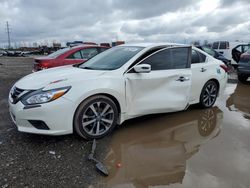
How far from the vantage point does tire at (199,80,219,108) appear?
5.65 meters

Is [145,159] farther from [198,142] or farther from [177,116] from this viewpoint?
[177,116]

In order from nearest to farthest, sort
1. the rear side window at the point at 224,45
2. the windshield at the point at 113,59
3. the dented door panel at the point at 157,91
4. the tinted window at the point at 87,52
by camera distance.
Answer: the dented door panel at the point at 157,91, the windshield at the point at 113,59, the tinted window at the point at 87,52, the rear side window at the point at 224,45

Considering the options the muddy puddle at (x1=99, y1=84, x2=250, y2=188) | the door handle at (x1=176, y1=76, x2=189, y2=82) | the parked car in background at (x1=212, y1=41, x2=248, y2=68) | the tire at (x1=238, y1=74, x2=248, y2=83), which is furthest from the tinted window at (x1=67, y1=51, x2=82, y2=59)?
the parked car in background at (x1=212, y1=41, x2=248, y2=68)

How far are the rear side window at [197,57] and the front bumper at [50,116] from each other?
2.98 metres

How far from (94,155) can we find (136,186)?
0.88 m

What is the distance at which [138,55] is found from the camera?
175 inches

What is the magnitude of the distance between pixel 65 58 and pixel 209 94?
475cm

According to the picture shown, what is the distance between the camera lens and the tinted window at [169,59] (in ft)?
15.1

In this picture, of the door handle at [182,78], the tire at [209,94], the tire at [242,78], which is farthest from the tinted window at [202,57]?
the tire at [242,78]

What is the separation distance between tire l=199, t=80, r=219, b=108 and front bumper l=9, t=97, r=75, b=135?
3.18 metres

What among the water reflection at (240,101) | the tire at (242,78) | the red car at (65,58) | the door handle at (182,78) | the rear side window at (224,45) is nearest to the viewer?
the door handle at (182,78)

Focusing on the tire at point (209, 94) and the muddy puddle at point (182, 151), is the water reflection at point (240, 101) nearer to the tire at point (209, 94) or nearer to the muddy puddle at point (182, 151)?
the muddy puddle at point (182, 151)

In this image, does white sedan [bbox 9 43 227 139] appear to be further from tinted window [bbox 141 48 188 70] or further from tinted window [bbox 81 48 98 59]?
tinted window [bbox 81 48 98 59]

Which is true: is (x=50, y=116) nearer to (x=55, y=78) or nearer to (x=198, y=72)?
(x=55, y=78)
